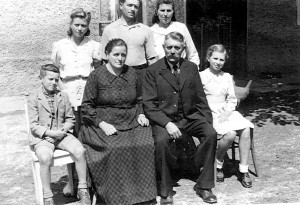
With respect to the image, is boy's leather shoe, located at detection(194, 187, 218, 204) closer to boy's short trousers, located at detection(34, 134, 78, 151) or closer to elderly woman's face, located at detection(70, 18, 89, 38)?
boy's short trousers, located at detection(34, 134, 78, 151)

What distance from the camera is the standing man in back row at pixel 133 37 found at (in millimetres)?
4766

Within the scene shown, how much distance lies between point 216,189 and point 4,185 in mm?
2435

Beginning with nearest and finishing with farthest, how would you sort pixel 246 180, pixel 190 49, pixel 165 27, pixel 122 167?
pixel 122 167
pixel 246 180
pixel 165 27
pixel 190 49

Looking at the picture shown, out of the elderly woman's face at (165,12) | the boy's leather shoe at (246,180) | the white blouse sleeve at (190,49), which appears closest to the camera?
the boy's leather shoe at (246,180)

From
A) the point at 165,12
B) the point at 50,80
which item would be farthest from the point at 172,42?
the point at 50,80

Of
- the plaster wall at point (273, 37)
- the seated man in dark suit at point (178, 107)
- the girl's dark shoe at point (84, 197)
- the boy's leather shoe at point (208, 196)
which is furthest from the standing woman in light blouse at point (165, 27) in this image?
the plaster wall at point (273, 37)

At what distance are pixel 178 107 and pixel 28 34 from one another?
5764mm

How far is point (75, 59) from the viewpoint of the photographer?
4676 mm

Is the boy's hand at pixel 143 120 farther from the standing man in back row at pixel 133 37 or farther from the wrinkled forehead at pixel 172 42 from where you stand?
the wrinkled forehead at pixel 172 42

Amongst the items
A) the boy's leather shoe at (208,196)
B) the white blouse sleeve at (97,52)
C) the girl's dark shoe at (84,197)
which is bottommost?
the boy's leather shoe at (208,196)

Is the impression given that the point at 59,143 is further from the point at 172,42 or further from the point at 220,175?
the point at 220,175

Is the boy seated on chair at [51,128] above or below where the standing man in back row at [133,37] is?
below

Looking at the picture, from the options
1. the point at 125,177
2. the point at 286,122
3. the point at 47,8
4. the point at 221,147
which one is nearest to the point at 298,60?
the point at 286,122

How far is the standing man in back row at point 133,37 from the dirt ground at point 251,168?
1.49 metres
